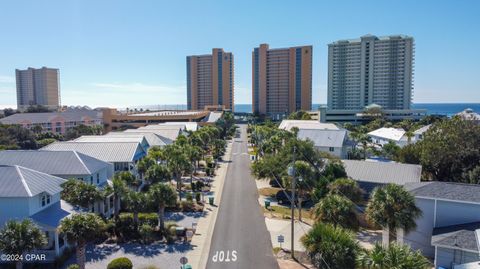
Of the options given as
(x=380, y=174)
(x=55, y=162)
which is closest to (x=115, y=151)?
(x=55, y=162)

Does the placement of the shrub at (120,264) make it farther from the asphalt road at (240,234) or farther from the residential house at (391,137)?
the residential house at (391,137)

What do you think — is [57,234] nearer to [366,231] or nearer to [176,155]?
[176,155]

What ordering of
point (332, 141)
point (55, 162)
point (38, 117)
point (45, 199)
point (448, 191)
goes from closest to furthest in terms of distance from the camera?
point (448, 191)
point (45, 199)
point (55, 162)
point (332, 141)
point (38, 117)

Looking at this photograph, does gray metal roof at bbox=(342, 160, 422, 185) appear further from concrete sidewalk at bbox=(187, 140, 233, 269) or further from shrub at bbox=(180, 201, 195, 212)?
shrub at bbox=(180, 201, 195, 212)

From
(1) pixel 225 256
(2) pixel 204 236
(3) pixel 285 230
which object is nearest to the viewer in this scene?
(1) pixel 225 256

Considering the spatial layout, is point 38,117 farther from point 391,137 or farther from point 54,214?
point 391,137

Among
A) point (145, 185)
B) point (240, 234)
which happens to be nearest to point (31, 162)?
point (145, 185)

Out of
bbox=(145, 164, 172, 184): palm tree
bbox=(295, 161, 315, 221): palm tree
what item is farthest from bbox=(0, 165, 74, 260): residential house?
bbox=(295, 161, 315, 221): palm tree
